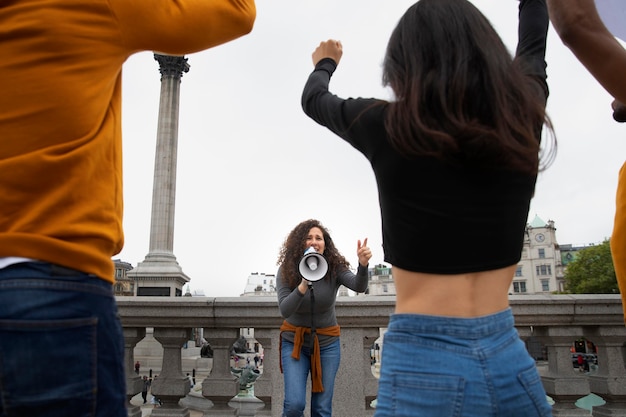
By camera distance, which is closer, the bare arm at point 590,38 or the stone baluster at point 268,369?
the bare arm at point 590,38

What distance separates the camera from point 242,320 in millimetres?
4809

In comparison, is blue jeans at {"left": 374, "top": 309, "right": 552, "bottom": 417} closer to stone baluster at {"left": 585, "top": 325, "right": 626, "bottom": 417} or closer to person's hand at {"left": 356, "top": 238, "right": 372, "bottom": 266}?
person's hand at {"left": 356, "top": 238, "right": 372, "bottom": 266}

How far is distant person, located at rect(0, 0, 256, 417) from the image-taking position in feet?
4.48

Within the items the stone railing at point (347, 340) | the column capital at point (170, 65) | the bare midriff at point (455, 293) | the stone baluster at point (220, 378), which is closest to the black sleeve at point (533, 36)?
the bare midriff at point (455, 293)

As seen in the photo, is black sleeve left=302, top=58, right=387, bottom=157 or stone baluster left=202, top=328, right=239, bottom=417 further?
stone baluster left=202, top=328, right=239, bottom=417

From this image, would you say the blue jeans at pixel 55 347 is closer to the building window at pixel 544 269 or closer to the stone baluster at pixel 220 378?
the stone baluster at pixel 220 378

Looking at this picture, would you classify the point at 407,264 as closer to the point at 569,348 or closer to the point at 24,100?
the point at 24,100

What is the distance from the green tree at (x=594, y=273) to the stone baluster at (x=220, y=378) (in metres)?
55.2

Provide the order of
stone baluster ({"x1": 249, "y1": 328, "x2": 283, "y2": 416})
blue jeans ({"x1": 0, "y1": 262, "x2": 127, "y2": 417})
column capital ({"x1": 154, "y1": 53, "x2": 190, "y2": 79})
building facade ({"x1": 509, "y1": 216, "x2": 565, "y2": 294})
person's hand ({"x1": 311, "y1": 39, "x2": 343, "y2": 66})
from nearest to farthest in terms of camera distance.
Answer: blue jeans ({"x1": 0, "y1": 262, "x2": 127, "y2": 417})
person's hand ({"x1": 311, "y1": 39, "x2": 343, "y2": 66})
stone baluster ({"x1": 249, "y1": 328, "x2": 283, "y2": 416})
column capital ({"x1": 154, "y1": 53, "x2": 190, "y2": 79})
building facade ({"x1": 509, "y1": 216, "x2": 565, "y2": 294})

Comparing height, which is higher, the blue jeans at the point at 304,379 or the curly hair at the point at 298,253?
the curly hair at the point at 298,253

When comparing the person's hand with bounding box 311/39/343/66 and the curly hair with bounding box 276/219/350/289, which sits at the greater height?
the person's hand with bounding box 311/39/343/66

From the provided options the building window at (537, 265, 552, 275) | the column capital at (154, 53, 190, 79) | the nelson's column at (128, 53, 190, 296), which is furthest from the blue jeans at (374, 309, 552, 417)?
the building window at (537, 265, 552, 275)

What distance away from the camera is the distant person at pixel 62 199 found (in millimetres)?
1365

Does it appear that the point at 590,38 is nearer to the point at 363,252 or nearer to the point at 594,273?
the point at 363,252
